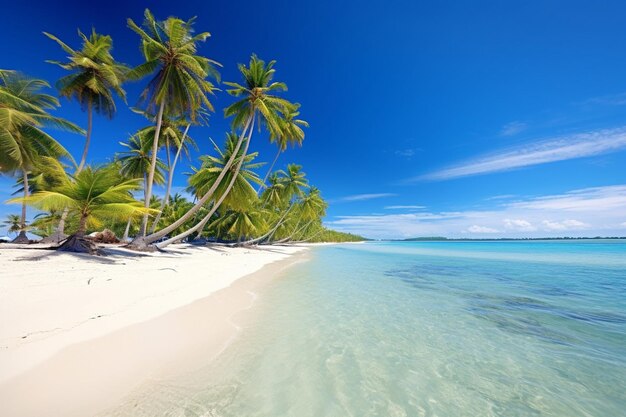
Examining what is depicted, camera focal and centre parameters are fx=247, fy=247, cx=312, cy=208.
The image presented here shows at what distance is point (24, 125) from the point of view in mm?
12531

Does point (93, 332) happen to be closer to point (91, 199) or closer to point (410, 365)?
point (410, 365)

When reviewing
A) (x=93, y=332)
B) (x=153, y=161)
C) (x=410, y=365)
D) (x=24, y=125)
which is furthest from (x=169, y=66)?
(x=410, y=365)

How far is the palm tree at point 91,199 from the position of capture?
8.61 metres

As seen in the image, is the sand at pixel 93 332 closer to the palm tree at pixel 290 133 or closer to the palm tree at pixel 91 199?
the palm tree at pixel 91 199

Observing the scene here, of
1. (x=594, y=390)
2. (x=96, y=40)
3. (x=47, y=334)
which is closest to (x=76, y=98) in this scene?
(x=96, y=40)

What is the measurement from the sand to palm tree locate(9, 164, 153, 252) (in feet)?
7.01

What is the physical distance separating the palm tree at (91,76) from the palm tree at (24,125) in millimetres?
1276

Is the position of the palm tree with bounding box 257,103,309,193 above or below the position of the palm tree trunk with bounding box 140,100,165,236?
above

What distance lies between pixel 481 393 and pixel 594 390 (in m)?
1.44

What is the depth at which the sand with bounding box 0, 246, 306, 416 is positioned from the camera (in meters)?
2.42

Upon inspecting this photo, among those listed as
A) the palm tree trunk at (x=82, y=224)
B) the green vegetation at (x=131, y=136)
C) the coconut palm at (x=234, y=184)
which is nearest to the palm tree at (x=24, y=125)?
the green vegetation at (x=131, y=136)

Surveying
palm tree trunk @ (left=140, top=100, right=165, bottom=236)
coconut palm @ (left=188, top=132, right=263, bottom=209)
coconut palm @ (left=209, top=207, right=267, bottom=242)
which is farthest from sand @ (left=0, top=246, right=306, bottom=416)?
coconut palm @ (left=209, top=207, right=267, bottom=242)

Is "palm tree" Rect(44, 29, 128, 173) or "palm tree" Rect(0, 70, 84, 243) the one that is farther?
"palm tree" Rect(44, 29, 128, 173)

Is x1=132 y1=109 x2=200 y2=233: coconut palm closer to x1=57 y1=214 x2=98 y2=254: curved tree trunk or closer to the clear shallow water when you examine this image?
x1=57 y1=214 x2=98 y2=254: curved tree trunk
